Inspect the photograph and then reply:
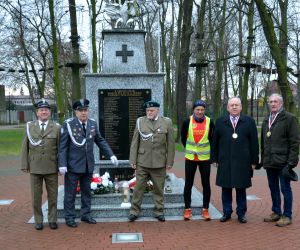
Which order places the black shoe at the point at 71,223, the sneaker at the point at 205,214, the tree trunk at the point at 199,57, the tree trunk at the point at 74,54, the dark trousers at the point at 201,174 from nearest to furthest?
the black shoe at the point at 71,223, the dark trousers at the point at 201,174, the sneaker at the point at 205,214, the tree trunk at the point at 74,54, the tree trunk at the point at 199,57

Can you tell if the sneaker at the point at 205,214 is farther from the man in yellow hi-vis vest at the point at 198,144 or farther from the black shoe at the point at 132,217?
the black shoe at the point at 132,217

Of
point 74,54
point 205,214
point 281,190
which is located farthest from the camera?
point 74,54

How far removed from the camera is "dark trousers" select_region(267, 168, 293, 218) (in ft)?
23.4

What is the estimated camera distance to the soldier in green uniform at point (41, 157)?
700 cm

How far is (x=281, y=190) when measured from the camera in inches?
284

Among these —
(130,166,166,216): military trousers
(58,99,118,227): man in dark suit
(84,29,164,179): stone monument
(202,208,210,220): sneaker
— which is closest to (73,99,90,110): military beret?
(58,99,118,227): man in dark suit

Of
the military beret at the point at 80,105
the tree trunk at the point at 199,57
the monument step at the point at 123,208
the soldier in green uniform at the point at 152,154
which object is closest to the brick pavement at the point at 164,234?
the monument step at the point at 123,208

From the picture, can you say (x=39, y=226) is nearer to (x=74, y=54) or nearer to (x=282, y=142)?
(x=282, y=142)

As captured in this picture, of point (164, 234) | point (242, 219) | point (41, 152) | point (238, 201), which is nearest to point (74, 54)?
point (41, 152)

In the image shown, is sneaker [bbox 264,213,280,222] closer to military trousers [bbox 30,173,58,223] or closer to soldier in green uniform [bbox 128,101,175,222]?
soldier in green uniform [bbox 128,101,175,222]

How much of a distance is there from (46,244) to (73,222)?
34.9 inches

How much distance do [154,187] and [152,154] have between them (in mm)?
562

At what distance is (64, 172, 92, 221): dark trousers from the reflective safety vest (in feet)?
5.43

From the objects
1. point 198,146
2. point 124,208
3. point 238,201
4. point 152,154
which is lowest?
point 124,208
